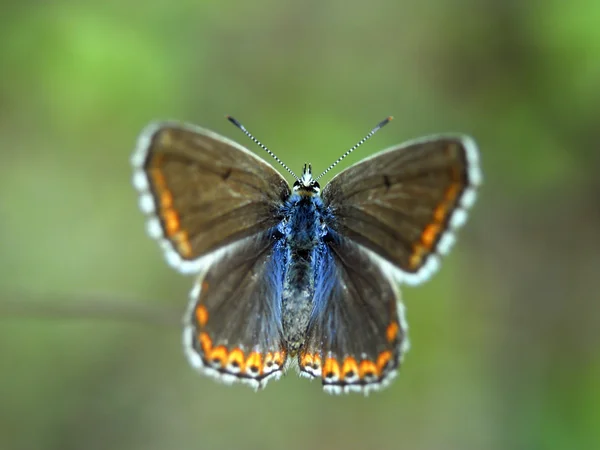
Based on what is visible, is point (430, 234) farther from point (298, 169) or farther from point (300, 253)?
point (298, 169)

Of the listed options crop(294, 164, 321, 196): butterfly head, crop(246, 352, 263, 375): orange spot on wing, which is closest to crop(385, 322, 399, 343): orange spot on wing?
crop(246, 352, 263, 375): orange spot on wing

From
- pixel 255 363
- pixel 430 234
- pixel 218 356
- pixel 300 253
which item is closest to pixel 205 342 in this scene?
pixel 218 356

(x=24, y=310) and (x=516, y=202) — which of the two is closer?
(x=24, y=310)

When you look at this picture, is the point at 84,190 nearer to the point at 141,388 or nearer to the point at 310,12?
the point at 141,388

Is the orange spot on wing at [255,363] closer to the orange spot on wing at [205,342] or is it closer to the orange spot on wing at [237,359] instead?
the orange spot on wing at [237,359]

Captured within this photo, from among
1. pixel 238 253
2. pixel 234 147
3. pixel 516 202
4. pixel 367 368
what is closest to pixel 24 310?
pixel 238 253

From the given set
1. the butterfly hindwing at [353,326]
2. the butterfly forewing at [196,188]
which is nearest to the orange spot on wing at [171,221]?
the butterfly forewing at [196,188]
